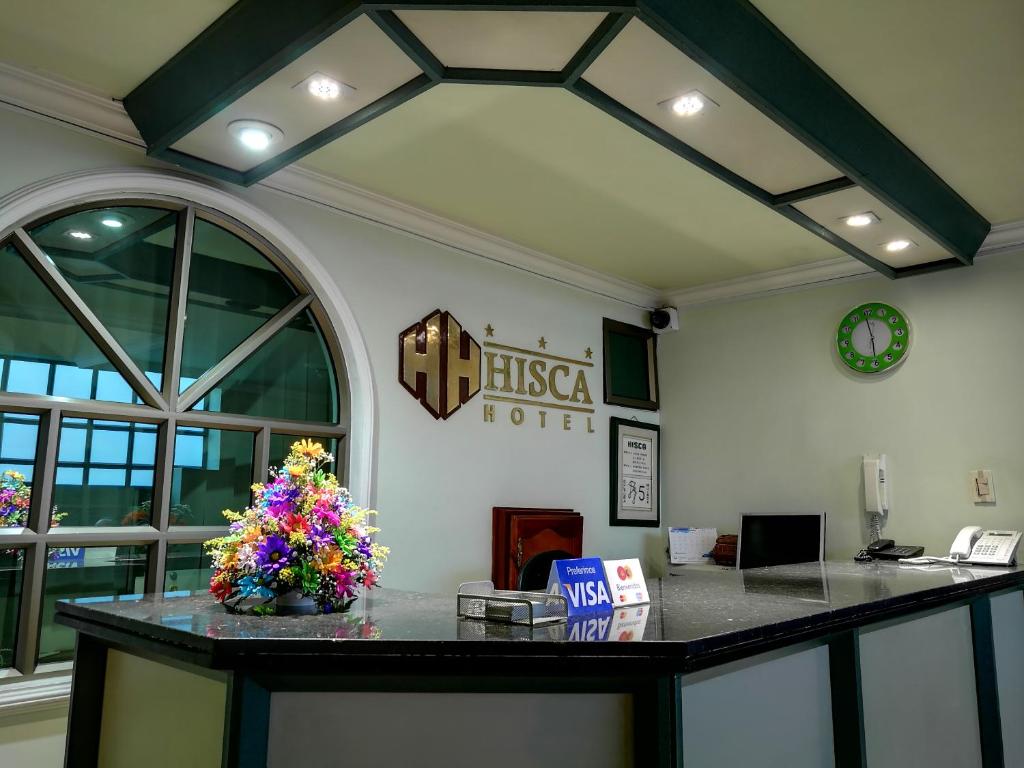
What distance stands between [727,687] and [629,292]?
379cm

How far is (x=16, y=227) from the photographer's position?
2.68 m

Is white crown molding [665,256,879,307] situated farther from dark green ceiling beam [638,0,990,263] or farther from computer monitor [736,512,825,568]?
computer monitor [736,512,825,568]

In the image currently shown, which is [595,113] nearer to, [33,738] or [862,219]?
[862,219]

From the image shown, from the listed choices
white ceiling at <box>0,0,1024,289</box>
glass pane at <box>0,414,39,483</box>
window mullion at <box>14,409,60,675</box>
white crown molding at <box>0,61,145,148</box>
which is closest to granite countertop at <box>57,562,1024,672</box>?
window mullion at <box>14,409,60,675</box>

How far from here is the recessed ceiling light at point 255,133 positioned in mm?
2682

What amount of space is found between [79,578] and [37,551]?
0.63 feet

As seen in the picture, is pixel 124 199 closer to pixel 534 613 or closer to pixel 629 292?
pixel 534 613

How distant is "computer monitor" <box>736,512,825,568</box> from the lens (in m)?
4.34

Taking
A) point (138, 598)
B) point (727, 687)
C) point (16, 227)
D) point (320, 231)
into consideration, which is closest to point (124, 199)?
point (16, 227)

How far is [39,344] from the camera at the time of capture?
2.76 metres

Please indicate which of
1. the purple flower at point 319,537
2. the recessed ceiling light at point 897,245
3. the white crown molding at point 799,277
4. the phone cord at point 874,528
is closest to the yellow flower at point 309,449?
the purple flower at point 319,537

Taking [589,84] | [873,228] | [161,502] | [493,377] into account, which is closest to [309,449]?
[589,84]

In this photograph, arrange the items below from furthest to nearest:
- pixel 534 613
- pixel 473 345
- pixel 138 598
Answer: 1. pixel 473 345
2. pixel 138 598
3. pixel 534 613

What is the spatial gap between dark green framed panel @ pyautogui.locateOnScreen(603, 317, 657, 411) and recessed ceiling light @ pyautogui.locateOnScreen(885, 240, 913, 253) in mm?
1674
